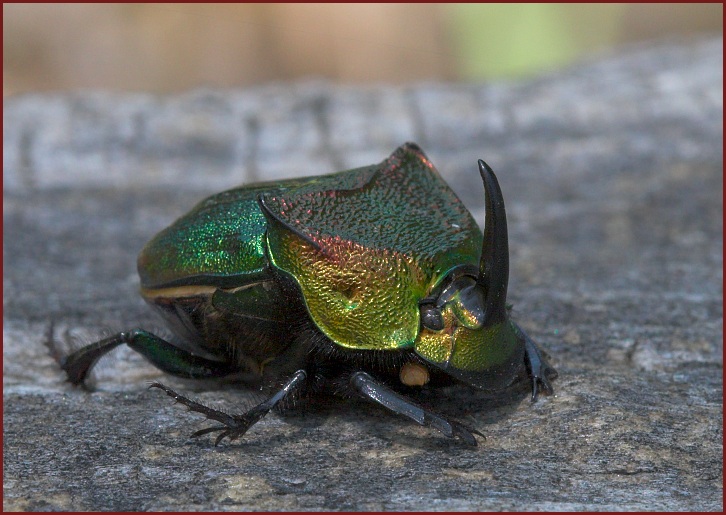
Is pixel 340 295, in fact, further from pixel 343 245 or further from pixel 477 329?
pixel 477 329

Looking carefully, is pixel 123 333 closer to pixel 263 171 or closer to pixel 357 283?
pixel 357 283

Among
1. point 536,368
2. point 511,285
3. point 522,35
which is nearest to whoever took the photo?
point 536,368

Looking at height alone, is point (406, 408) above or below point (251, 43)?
below

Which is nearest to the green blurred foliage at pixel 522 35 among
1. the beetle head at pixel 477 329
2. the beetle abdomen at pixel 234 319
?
the beetle abdomen at pixel 234 319

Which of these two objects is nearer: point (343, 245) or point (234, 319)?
point (343, 245)

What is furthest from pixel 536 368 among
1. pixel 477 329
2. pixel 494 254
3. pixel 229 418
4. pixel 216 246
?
pixel 216 246

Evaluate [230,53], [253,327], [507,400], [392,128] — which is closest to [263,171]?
[392,128]

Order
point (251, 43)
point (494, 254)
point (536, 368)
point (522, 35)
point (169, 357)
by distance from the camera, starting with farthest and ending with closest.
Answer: point (251, 43), point (522, 35), point (169, 357), point (536, 368), point (494, 254)

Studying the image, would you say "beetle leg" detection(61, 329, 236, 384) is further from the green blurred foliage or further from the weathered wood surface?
the green blurred foliage

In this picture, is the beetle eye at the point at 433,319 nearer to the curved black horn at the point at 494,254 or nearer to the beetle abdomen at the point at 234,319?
the curved black horn at the point at 494,254
